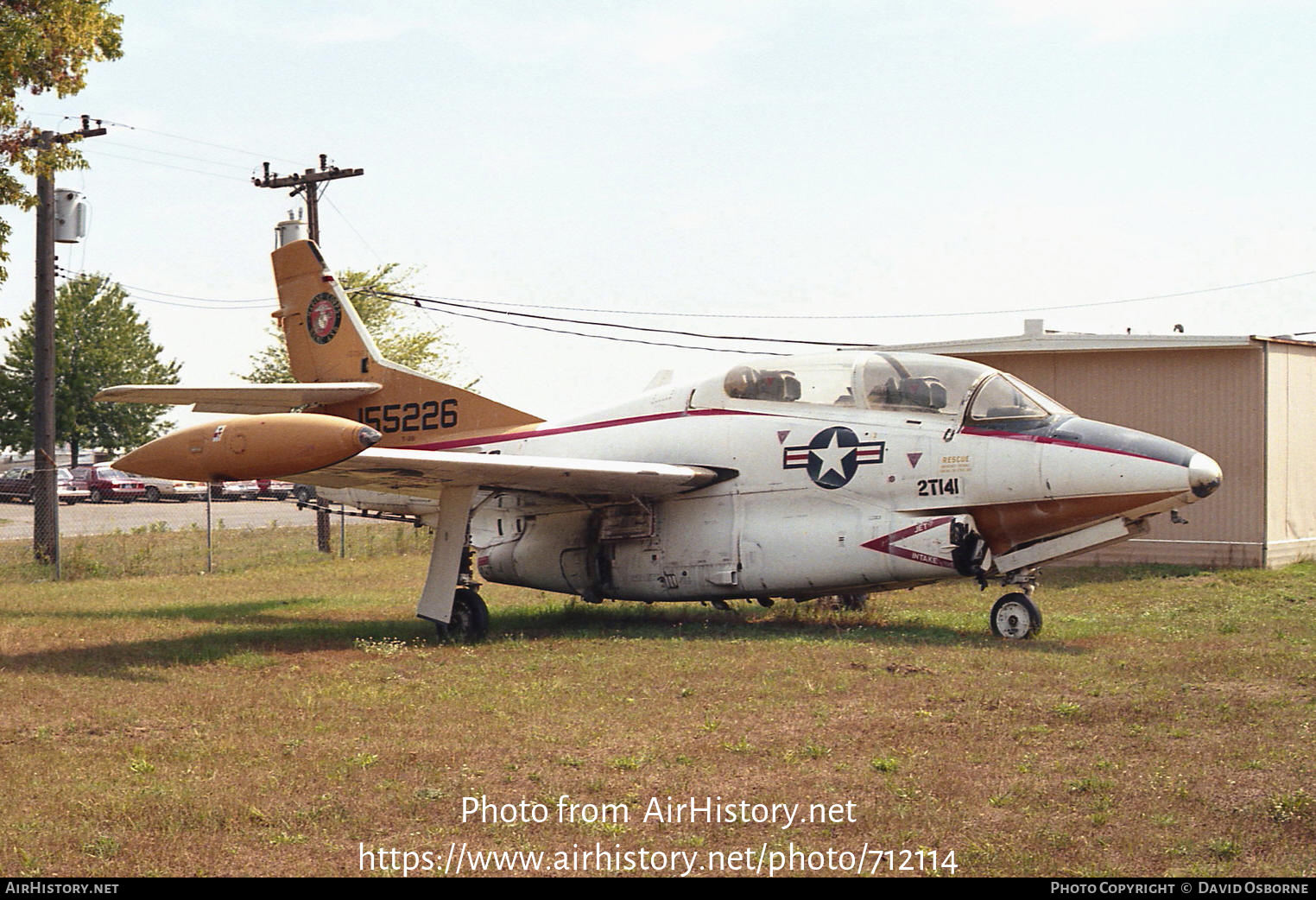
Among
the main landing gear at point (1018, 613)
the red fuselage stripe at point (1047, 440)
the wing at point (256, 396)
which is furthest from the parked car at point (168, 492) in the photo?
the red fuselage stripe at point (1047, 440)

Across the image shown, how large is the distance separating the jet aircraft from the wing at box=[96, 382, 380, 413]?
0.05 metres

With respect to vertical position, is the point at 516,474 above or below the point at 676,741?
above

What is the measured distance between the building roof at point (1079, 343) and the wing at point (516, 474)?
7675 mm

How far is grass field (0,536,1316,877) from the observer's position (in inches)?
242

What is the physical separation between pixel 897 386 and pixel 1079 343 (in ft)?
32.5

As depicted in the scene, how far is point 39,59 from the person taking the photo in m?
16.0

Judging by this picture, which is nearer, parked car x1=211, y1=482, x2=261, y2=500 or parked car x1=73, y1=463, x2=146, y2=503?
parked car x1=73, y1=463, x2=146, y2=503

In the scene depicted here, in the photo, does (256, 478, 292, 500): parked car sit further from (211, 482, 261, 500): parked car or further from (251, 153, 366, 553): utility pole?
(251, 153, 366, 553): utility pole

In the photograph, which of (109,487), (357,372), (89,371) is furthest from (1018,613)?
(89,371)

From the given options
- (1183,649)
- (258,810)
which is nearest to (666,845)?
(258,810)

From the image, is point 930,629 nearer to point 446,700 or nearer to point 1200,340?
point 446,700

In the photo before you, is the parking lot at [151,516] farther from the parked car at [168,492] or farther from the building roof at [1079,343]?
the building roof at [1079,343]

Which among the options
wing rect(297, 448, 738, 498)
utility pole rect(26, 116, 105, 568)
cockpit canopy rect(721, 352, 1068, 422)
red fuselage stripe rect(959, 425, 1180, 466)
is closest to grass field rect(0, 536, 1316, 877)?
wing rect(297, 448, 738, 498)

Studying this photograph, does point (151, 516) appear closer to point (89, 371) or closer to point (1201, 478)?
point (89, 371)
